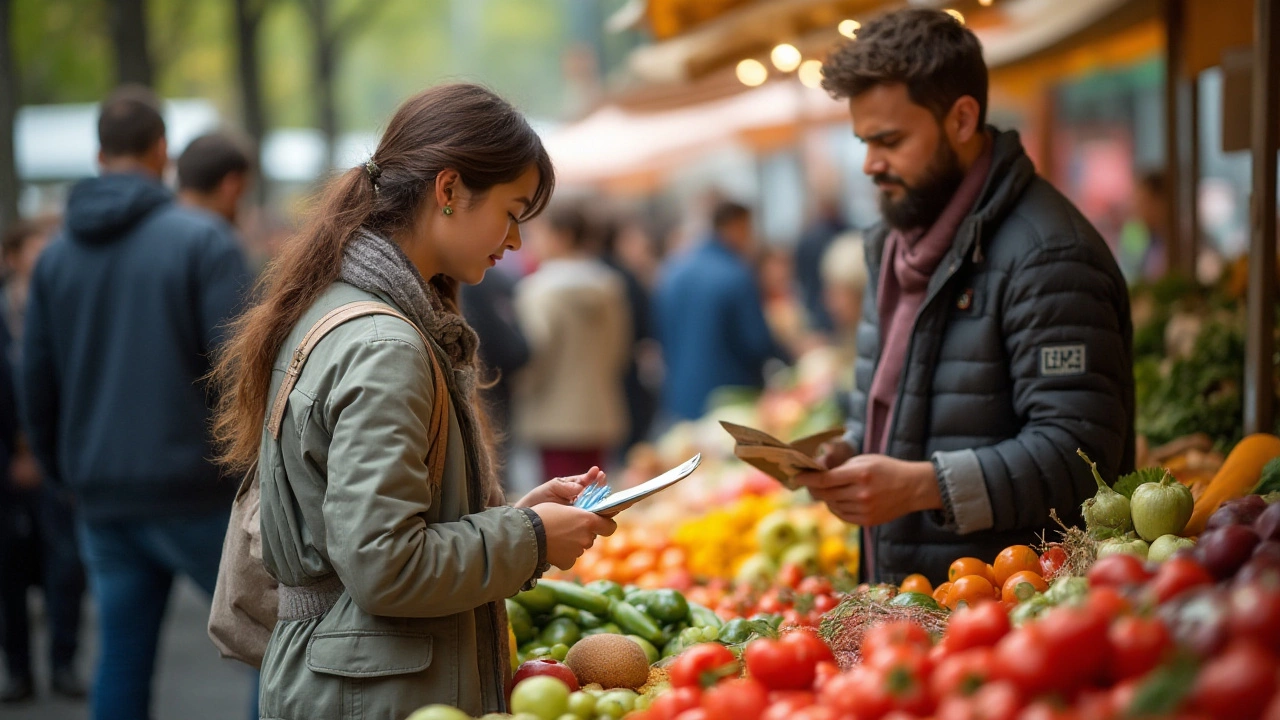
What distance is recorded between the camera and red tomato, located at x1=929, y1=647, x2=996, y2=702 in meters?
1.73

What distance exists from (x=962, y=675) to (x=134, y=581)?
3502 millimetres

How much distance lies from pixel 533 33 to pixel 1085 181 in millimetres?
Result: 24562

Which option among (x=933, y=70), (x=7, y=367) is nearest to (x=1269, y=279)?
(x=933, y=70)

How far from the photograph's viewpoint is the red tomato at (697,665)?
89.5 inches

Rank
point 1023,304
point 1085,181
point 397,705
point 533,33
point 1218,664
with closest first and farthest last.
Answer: point 1218,664
point 397,705
point 1023,304
point 1085,181
point 533,33

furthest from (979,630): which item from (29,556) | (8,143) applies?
(8,143)

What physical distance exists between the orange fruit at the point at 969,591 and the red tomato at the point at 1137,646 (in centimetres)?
105

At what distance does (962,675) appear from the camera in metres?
1.74

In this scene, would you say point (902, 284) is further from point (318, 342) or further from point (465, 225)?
point (318, 342)

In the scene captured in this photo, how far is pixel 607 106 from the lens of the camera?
425 inches

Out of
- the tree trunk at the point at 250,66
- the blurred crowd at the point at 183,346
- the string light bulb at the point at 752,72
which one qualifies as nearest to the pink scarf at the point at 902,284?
the blurred crowd at the point at 183,346

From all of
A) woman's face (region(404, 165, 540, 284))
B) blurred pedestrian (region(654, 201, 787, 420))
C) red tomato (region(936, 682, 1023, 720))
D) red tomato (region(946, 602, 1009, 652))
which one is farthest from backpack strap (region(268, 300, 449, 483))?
blurred pedestrian (region(654, 201, 787, 420))

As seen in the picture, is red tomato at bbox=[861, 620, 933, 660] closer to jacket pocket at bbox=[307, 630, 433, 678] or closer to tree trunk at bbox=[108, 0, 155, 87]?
jacket pocket at bbox=[307, 630, 433, 678]

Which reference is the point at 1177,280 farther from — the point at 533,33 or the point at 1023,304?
the point at 533,33
